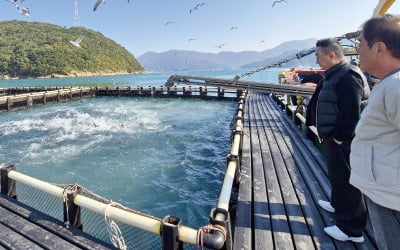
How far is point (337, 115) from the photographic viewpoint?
2846 millimetres

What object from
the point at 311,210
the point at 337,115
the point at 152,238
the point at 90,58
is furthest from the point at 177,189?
the point at 90,58

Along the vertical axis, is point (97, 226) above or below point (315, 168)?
below

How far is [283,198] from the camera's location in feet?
13.6

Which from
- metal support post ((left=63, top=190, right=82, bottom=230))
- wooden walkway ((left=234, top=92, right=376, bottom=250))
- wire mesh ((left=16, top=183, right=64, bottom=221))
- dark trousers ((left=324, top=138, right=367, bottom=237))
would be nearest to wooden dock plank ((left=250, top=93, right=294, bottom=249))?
wooden walkway ((left=234, top=92, right=376, bottom=250))

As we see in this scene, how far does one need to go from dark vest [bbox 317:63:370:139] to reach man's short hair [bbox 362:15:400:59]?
1.14m

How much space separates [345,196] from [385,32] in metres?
1.90

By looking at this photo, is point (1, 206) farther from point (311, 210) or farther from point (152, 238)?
point (311, 210)

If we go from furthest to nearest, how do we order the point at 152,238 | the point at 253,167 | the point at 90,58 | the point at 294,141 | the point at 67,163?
the point at 90,58, the point at 67,163, the point at 294,141, the point at 253,167, the point at 152,238

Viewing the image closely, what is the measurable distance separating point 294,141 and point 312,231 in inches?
188

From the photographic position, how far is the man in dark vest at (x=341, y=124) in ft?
8.84

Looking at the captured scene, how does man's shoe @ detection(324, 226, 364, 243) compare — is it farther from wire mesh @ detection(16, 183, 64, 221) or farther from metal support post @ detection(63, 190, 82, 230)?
wire mesh @ detection(16, 183, 64, 221)

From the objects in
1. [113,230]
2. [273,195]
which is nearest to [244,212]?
[273,195]

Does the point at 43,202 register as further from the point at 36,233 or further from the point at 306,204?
the point at 306,204

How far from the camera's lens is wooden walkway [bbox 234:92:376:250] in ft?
10.0
